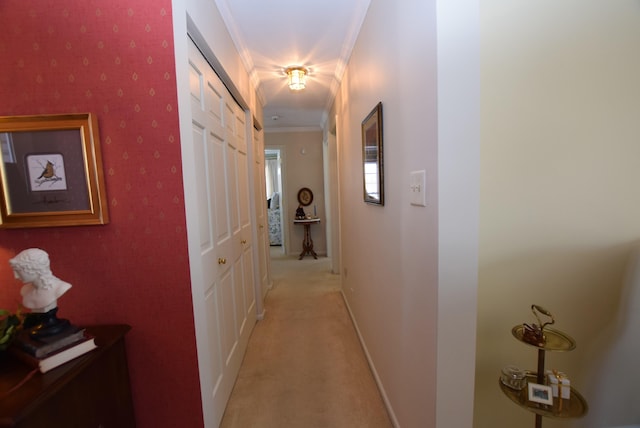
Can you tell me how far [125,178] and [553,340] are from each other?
1.90 meters

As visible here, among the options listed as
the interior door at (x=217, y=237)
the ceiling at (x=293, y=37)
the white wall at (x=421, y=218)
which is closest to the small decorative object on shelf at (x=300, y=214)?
the ceiling at (x=293, y=37)

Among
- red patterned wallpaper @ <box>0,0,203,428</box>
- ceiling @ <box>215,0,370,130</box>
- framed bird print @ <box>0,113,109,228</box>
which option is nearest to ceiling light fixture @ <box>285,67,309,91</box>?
ceiling @ <box>215,0,370,130</box>

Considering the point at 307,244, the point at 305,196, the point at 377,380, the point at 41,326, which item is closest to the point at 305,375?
the point at 377,380

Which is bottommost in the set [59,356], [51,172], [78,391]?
[78,391]

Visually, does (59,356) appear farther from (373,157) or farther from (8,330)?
(373,157)

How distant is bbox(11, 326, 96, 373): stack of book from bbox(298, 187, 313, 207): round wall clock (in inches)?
182

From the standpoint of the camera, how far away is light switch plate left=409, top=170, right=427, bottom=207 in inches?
42.4

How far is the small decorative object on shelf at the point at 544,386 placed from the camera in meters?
1.04

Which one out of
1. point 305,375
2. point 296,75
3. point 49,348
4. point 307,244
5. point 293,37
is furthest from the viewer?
point 307,244

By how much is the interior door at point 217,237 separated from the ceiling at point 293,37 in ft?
1.62

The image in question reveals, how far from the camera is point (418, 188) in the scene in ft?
3.67

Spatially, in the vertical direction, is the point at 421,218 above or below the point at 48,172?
below

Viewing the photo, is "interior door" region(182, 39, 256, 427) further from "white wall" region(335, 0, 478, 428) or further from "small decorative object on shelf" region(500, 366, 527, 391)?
"small decorative object on shelf" region(500, 366, 527, 391)

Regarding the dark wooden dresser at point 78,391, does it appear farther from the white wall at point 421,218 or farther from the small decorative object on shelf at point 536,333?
the small decorative object on shelf at point 536,333
